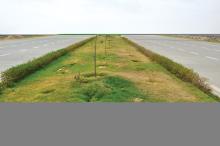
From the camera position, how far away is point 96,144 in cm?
670

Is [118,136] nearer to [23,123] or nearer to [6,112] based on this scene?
[23,123]

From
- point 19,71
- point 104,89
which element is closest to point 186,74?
point 104,89

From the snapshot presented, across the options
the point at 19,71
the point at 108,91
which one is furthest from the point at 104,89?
the point at 19,71

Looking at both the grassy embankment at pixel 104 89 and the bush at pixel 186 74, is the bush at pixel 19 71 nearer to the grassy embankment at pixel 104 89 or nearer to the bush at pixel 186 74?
the grassy embankment at pixel 104 89

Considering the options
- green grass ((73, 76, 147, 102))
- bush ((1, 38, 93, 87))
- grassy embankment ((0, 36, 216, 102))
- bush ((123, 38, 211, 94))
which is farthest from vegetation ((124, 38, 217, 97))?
bush ((1, 38, 93, 87))

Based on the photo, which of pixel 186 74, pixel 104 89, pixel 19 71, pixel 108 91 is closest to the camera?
pixel 108 91

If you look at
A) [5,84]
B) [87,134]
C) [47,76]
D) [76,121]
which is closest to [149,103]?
[76,121]

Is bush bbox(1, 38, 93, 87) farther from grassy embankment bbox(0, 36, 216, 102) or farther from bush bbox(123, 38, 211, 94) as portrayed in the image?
bush bbox(123, 38, 211, 94)

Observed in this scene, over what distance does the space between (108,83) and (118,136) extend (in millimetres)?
6128

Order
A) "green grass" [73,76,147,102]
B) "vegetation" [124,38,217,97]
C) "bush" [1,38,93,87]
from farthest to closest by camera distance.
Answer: "bush" [1,38,93,87], "vegetation" [124,38,217,97], "green grass" [73,76,147,102]

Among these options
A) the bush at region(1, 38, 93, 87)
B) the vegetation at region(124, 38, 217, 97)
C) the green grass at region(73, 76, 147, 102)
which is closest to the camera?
the green grass at region(73, 76, 147, 102)

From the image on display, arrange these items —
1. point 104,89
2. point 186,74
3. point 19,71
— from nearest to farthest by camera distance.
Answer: point 104,89
point 186,74
point 19,71

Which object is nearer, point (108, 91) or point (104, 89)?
point (108, 91)

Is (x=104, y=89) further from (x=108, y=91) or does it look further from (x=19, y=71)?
(x=19, y=71)
